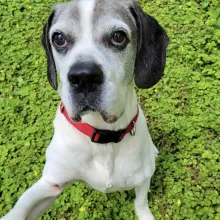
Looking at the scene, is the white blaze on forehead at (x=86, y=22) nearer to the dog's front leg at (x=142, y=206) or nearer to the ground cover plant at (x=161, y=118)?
the dog's front leg at (x=142, y=206)

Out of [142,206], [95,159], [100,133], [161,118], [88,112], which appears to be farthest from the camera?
[161,118]

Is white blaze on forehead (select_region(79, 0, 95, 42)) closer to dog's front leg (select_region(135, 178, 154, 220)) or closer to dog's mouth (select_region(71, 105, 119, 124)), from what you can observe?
dog's mouth (select_region(71, 105, 119, 124))

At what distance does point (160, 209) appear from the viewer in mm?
3588

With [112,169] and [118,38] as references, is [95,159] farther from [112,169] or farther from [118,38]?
[118,38]

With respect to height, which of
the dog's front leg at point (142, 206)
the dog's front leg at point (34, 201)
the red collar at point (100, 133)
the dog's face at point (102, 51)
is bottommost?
the dog's front leg at point (142, 206)

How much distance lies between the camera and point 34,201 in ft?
8.68

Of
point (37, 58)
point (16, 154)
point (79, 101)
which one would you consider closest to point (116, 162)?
point (79, 101)

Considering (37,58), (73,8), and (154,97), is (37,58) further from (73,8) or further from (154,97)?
(73,8)

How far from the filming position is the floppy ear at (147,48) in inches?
98.7

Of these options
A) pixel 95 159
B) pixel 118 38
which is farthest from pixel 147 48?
pixel 95 159

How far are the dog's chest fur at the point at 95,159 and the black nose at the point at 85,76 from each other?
549 millimetres

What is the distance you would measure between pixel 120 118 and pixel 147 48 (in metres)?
0.47

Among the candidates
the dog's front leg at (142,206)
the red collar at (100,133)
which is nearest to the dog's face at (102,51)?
the red collar at (100,133)

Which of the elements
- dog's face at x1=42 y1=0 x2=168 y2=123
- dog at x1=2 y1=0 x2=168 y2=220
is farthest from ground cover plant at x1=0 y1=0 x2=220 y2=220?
dog's face at x1=42 y1=0 x2=168 y2=123
